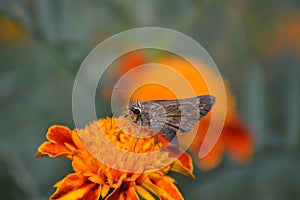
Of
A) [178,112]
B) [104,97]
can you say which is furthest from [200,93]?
[178,112]

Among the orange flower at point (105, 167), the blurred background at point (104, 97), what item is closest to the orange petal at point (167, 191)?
the orange flower at point (105, 167)

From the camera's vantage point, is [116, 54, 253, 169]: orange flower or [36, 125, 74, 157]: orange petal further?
[116, 54, 253, 169]: orange flower

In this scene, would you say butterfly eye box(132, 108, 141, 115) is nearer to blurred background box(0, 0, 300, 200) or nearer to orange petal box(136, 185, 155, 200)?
orange petal box(136, 185, 155, 200)

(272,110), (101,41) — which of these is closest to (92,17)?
(101,41)

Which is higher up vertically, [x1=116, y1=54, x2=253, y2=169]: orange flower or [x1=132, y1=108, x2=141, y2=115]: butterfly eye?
[x1=116, y1=54, x2=253, y2=169]: orange flower

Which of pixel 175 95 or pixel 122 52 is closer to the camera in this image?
pixel 175 95

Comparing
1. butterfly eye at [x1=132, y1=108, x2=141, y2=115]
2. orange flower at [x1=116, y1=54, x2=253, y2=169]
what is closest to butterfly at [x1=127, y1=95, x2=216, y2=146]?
butterfly eye at [x1=132, y1=108, x2=141, y2=115]

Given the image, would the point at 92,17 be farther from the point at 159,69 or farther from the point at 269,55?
the point at 269,55

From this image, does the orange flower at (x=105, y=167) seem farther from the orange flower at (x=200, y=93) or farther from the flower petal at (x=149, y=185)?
the orange flower at (x=200, y=93)
